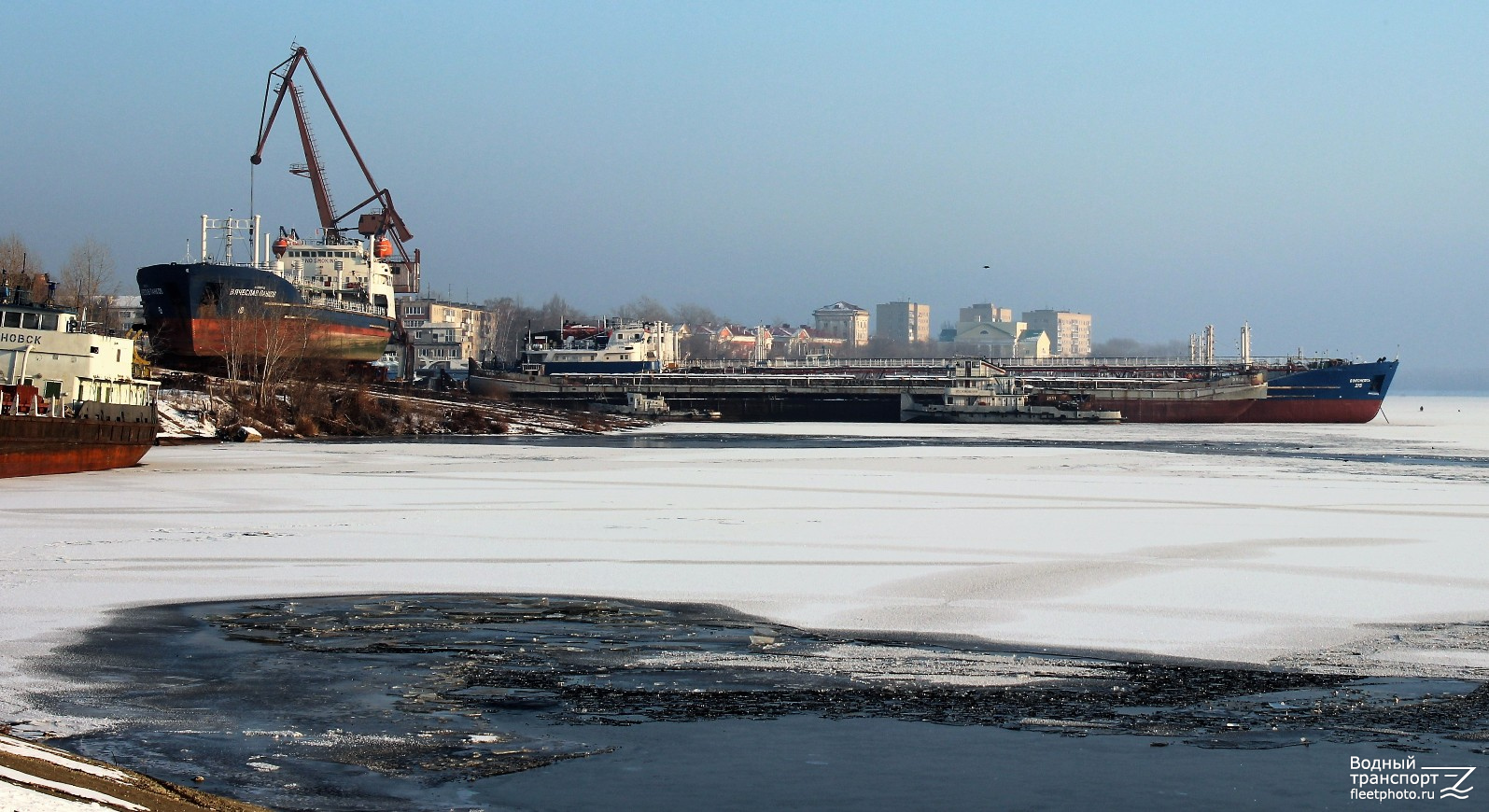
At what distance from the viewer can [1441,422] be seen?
75.4m

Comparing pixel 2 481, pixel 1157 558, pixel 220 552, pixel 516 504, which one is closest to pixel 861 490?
pixel 516 504

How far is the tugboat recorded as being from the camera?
27.9 m

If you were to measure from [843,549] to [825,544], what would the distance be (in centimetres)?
48

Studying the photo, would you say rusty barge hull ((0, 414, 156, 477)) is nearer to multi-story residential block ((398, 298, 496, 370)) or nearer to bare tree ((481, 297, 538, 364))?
multi-story residential block ((398, 298, 496, 370))

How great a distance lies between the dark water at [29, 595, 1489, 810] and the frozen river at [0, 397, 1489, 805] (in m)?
0.74

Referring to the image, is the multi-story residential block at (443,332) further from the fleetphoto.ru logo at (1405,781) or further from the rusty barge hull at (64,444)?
the fleetphoto.ru logo at (1405,781)

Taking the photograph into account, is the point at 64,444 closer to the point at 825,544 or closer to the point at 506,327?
the point at 825,544

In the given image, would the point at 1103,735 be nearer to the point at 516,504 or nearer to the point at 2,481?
the point at 516,504

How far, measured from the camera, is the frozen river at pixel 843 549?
11500 millimetres

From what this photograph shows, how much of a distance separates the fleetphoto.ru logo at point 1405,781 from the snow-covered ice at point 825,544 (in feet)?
9.25

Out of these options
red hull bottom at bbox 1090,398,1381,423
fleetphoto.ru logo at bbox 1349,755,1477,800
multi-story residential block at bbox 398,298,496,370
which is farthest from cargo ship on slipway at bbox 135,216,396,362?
fleetphoto.ru logo at bbox 1349,755,1477,800

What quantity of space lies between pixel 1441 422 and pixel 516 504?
228 ft

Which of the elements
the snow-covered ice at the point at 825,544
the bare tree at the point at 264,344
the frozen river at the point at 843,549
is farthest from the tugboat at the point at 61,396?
the bare tree at the point at 264,344

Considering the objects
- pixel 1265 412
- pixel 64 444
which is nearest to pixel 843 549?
pixel 64 444
